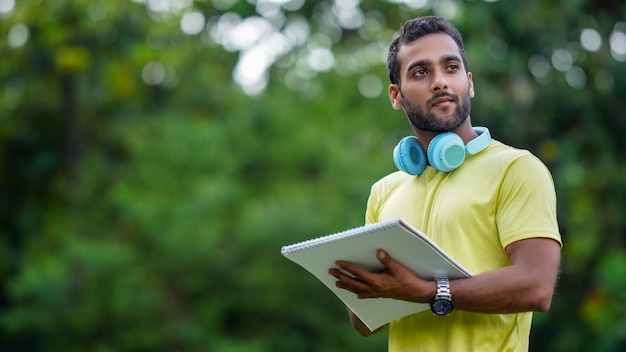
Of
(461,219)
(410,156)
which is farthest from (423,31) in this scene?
(461,219)

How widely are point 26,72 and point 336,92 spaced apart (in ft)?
15.8

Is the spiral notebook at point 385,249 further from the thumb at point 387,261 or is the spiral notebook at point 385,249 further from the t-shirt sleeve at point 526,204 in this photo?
the t-shirt sleeve at point 526,204

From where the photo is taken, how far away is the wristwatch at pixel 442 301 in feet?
7.45

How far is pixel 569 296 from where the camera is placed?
11242mm

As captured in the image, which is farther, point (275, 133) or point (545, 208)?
point (275, 133)

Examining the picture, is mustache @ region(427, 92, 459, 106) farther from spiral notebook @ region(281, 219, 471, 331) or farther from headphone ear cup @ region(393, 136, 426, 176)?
spiral notebook @ region(281, 219, 471, 331)

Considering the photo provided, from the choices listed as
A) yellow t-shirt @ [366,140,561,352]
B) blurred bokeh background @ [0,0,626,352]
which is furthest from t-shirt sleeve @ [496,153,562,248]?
blurred bokeh background @ [0,0,626,352]

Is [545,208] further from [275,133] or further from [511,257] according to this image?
[275,133]

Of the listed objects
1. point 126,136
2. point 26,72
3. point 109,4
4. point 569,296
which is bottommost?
point 569,296

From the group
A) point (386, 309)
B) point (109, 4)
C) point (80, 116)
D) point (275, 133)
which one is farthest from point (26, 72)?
point (386, 309)

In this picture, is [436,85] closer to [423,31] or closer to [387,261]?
[423,31]

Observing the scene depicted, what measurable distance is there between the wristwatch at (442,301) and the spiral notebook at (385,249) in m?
0.03

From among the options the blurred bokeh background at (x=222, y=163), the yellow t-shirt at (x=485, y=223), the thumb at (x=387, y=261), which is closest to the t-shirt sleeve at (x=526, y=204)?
the yellow t-shirt at (x=485, y=223)

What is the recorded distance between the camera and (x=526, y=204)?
2.32 metres
